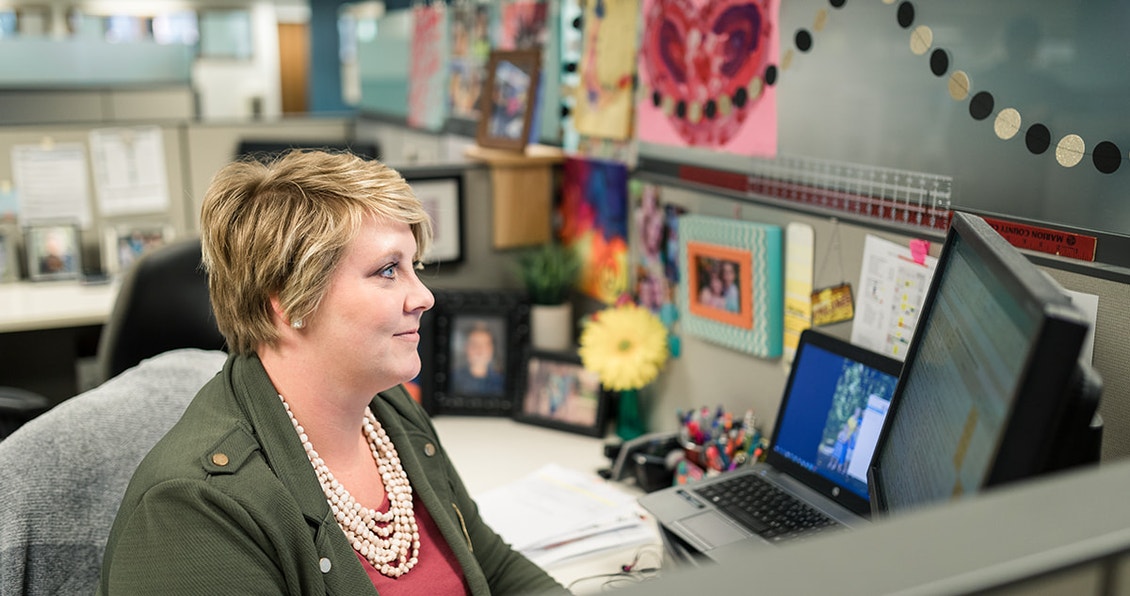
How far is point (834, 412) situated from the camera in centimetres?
145

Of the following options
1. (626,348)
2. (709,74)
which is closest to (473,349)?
(626,348)

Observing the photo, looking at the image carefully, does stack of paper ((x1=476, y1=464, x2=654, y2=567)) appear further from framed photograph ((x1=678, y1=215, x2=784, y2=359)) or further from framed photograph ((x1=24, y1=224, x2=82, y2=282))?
framed photograph ((x1=24, y1=224, x2=82, y2=282))

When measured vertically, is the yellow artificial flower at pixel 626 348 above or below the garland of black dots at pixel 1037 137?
below

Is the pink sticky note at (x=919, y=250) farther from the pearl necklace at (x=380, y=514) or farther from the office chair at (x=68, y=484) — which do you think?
the office chair at (x=68, y=484)

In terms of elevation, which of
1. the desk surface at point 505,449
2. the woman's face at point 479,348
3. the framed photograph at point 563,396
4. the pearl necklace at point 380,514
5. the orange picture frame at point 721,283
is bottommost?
the desk surface at point 505,449

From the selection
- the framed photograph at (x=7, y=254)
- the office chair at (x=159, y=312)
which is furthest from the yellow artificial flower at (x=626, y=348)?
the framed photograph at (x=7, y=254)

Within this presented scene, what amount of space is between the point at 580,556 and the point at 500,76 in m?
1.29

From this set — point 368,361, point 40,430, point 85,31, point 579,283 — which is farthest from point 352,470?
point 85,31

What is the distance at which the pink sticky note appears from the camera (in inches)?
51.7

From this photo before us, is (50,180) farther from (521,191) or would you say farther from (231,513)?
(231,513)

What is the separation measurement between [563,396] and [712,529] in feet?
2.45

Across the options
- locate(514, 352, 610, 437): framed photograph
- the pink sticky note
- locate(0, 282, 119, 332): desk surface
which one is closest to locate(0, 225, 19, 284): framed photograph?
locate(0, 282, 119, 332): desk surface

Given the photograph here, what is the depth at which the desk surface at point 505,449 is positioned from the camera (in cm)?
183

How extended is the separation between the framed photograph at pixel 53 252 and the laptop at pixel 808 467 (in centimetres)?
236
